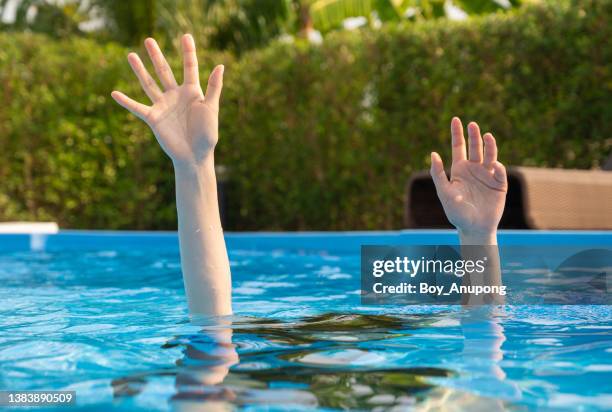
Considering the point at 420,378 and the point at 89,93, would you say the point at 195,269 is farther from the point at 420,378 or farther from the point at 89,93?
the point at 89,93

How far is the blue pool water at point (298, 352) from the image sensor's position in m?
2.24

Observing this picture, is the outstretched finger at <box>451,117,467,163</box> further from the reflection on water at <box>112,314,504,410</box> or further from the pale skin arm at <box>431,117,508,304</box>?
the reflection on water at <box>112,314,504,410</box>

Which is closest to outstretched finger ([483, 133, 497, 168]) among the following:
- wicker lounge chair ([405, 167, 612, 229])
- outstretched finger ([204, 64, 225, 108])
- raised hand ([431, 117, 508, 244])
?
raised hand ([431, 117, 508, 244])

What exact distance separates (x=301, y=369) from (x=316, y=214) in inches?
330

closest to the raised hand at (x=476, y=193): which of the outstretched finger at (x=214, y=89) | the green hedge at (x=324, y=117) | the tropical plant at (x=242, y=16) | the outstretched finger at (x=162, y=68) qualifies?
the outstretched finger at (x=214, y=89)

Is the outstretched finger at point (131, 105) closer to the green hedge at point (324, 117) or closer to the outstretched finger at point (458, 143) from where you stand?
the outstretched finger at point (458, 143)

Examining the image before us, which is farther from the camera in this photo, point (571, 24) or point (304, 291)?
point (571, 24)

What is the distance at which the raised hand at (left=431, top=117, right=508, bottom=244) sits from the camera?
326 centimetres

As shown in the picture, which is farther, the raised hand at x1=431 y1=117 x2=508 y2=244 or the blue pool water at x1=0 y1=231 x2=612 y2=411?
the raised hand at x1=431 y1=117 x2=508 y2=244

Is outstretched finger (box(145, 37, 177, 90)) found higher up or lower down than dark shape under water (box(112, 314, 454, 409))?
higher up

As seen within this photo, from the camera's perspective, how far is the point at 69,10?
914 inches

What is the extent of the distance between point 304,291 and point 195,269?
1943 mm

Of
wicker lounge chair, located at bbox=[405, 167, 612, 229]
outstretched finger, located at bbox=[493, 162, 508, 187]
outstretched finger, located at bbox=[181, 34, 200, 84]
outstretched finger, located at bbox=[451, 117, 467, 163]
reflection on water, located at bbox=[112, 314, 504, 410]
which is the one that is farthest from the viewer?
wicker lounge chair, located at bbox=[405, 167, 612, 229]

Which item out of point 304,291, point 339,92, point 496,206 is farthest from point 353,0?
point 496,206
